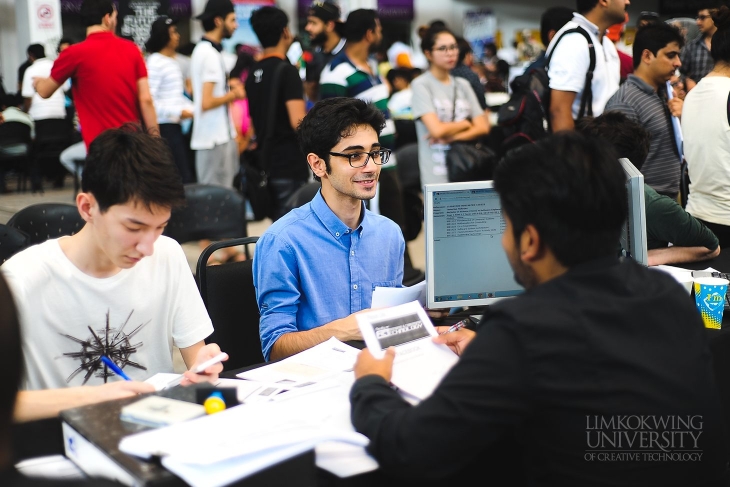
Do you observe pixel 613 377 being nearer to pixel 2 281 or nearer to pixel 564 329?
pixel 564 329

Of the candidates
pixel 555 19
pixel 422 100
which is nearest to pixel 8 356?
pixel 422 100

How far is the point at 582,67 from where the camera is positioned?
148 inches

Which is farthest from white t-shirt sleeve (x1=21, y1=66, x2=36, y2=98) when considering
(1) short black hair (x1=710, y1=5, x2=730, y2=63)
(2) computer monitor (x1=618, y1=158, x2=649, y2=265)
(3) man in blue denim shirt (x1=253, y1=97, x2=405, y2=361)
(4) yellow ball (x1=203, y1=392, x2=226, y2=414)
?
(4) yellow ball (x1=203, y1=392, x2=226, y2=414)

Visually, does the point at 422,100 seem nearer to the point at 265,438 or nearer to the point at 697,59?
the point at 697,59

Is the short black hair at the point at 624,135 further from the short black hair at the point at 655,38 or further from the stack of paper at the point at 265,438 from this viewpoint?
the stack of paper at the point at 265,438

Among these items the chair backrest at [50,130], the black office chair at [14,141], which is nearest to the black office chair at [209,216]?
the chair backrest at [50,130]

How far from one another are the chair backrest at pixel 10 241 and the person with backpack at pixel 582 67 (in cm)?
247

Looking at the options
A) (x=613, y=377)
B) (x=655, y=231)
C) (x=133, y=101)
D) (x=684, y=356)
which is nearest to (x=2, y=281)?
(x=613, y=377)

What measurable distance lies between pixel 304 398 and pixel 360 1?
12942 millimetres

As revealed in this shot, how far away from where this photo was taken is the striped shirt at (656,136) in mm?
3422

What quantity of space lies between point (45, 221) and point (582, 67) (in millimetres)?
2544

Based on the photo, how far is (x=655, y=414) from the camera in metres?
1.26

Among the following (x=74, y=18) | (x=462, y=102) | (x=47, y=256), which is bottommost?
(x=47, y=256)

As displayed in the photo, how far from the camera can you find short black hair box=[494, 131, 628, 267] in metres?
1.28
